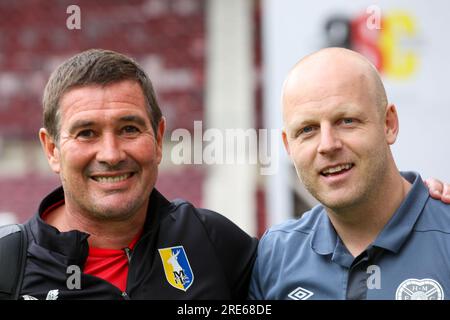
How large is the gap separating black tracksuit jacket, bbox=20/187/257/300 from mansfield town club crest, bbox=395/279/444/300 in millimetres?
538

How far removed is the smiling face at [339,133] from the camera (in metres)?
1.81

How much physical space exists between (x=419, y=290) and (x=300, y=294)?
327 mm

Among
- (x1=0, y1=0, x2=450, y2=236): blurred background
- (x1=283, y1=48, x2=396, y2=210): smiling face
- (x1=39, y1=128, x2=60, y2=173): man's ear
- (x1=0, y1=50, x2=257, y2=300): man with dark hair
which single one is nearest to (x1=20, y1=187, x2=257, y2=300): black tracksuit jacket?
(x1=0, y1=50, x2=257, y2=300): man with dark hair

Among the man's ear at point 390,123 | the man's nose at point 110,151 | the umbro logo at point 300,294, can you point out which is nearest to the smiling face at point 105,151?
the man's nose at point 110,151

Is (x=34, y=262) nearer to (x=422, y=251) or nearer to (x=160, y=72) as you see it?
(x=422, y=251)

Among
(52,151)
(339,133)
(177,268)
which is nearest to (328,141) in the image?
(339,133)

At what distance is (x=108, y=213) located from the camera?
6.45ft

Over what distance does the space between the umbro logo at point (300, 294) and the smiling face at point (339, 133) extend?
0.82 feet

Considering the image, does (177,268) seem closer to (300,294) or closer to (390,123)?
(300,294)

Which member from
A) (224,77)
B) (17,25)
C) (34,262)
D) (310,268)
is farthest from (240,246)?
(17,25)

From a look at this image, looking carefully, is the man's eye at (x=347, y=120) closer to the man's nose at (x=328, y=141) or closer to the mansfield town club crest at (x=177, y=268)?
the man's nose at (x=328, y=141)

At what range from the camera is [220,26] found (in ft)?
26.2

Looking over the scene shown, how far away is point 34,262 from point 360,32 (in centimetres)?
425
